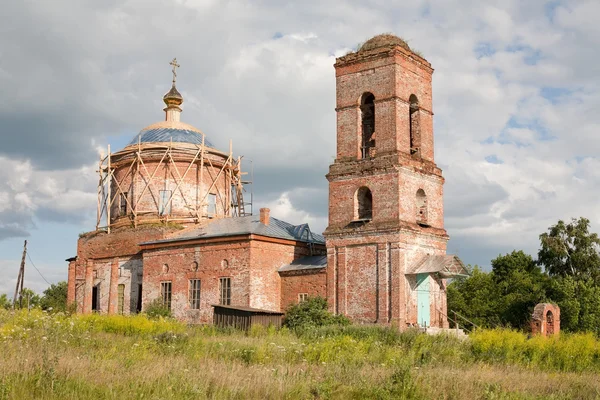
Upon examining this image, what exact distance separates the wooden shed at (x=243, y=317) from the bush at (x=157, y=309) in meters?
3.56

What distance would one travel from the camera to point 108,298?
3030cm

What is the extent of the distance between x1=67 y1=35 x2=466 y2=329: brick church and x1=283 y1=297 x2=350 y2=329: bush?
0.49 metres

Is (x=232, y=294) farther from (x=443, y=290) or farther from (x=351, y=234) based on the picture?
(x=443, y=290)

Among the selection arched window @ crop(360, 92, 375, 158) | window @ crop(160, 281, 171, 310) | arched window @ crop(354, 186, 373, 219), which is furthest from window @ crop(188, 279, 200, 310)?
→ arched window @ crop(360, 92, 375, 158)

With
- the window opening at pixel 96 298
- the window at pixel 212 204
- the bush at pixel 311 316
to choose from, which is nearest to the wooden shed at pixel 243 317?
the bush at pixel 311 316

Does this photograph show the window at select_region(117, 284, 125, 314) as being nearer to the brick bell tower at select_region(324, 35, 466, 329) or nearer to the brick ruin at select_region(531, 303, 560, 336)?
the brick bell tower at select_region(324, 35, 466, 329)

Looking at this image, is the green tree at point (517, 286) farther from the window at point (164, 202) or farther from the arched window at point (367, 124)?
the window at point (164, 202)

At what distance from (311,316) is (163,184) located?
11535mm

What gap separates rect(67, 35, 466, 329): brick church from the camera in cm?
2297

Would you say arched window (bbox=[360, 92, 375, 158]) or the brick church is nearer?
the brick church

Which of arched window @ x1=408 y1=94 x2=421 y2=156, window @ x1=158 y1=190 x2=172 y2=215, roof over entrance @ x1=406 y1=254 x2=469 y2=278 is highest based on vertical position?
arched window @ x1=408 y1=94 x2=421 y2=156

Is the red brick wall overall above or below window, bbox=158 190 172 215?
below

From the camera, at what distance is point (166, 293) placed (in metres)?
27.6

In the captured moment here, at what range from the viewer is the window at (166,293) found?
27.4 m
